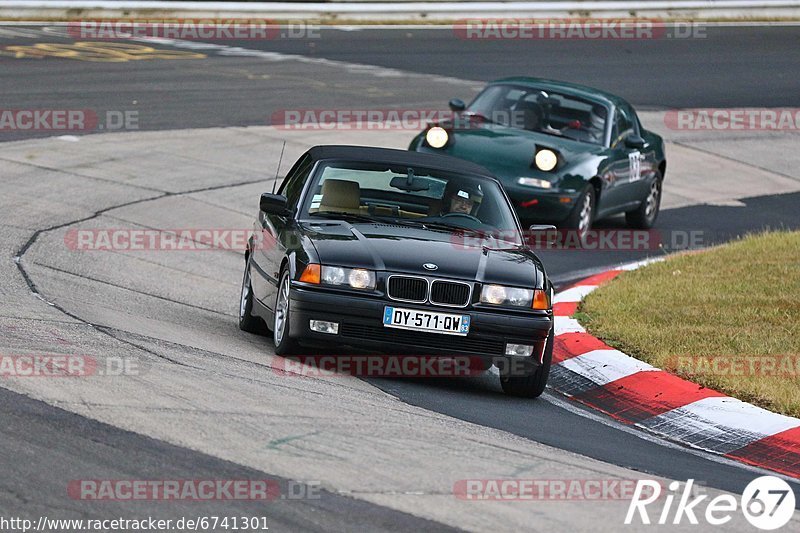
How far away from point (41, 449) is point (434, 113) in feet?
54.0

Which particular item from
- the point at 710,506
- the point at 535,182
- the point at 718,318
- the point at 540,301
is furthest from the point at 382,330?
the point at 535,182

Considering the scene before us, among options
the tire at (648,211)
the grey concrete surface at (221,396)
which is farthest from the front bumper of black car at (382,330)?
the tire at (648,211)

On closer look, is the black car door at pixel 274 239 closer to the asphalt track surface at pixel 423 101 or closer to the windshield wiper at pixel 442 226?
the windshield wiper at pixel 442 226

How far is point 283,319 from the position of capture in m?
8.80

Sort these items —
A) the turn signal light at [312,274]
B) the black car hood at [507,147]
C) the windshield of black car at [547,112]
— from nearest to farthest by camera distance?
the turn signal light at [312,274] < the black car hood at [507,147] < the windshield of black car at [547,112]

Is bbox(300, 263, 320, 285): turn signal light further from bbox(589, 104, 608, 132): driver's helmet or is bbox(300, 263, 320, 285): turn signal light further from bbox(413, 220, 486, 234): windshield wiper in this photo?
bbox(589, 104, 608, 132): driver's helmet

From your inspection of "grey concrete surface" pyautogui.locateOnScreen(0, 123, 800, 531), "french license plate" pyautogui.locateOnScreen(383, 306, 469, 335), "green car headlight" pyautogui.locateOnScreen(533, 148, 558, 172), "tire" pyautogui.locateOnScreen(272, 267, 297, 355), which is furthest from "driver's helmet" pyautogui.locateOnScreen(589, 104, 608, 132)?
"french license plate" pyautogui.locateOnScreen(383, 306, 469, 335)

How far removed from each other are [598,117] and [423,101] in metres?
7.45

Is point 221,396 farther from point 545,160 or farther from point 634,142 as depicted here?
point 634,142

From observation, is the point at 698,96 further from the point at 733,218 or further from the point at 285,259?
the point at 285,259

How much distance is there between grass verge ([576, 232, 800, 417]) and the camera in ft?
29.5

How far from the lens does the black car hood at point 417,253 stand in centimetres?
852

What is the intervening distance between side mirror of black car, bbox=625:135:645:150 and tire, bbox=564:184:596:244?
815mm

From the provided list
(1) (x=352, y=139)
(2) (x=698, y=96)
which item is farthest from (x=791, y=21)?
(1) (x=352, y=139)
